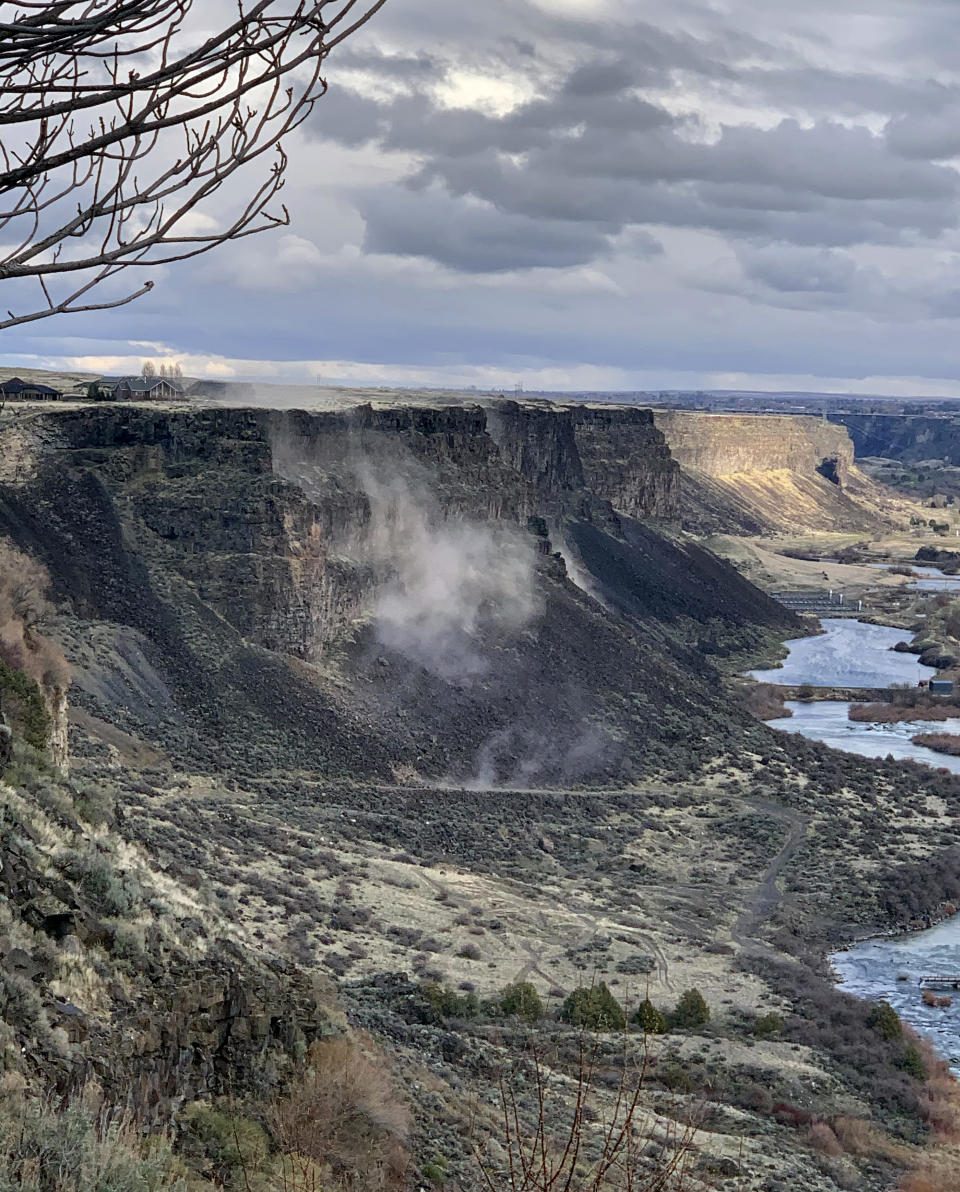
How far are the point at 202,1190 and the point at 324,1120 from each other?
330cm

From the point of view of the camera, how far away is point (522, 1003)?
28.3 metres

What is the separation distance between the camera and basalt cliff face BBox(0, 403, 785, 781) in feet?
151

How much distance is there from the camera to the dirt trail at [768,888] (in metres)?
38.5

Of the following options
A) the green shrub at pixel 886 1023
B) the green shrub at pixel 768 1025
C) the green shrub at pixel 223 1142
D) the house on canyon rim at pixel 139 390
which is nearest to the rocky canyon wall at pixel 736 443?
the house on canyon rim at pixel 139 390

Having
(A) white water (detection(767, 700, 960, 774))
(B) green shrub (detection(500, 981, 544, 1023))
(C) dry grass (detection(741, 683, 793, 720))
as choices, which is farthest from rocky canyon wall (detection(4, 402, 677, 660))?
(A) white water (detection(767, 700, 960, 774))

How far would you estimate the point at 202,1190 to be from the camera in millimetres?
12297

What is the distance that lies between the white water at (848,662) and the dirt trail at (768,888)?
90.0ft

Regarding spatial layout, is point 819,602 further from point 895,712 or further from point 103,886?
point 103,886

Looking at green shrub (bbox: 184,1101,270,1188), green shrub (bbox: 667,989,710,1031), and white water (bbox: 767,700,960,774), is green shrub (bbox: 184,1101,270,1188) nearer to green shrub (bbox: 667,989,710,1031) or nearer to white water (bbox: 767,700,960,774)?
green shrub (bbox: 667,989,710,1031)

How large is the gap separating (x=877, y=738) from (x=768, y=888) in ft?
90.6

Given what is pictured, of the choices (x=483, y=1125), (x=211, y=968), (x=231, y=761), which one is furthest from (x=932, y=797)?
(x=211, y=968)

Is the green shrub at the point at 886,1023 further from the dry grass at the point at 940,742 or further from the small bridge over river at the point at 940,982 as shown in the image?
the dry grass at the point at 940,742

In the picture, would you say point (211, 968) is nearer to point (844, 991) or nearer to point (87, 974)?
point (87, 974)

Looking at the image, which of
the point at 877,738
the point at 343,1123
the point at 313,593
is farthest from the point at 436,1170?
the point at 877,738
